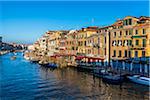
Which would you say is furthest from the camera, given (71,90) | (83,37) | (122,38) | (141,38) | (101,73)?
(83,37)

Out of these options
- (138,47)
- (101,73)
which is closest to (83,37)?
(101,73)

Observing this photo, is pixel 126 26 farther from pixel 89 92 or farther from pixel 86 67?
pixel 89 92

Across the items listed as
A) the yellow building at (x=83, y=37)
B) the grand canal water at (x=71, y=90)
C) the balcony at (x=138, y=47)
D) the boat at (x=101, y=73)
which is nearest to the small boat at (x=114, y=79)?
the grand canal water at (x=71, y=90)

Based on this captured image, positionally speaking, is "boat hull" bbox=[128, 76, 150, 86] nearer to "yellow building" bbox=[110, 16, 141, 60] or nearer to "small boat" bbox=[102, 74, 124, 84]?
"small boat" bbox=[102, 74, 124, 84]

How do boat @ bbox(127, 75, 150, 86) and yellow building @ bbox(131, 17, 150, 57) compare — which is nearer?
boat @ bbox(127, 75, 150, 86)

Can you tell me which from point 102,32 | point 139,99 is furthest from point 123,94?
point 102,32

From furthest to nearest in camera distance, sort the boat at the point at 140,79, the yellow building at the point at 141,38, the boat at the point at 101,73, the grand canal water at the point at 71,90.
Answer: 1. the boat at the point at 101,73
2. the yellow building at the point at 141,38
3. the boat at the point at 140,79
4. the grand canal water at the point at 71,90

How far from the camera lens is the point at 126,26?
47594mm

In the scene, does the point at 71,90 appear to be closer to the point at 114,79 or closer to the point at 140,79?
the point at 114,79

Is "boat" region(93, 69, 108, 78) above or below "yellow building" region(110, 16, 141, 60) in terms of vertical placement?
below

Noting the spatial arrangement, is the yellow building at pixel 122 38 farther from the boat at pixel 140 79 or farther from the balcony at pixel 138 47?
the boat at pixel 140 79

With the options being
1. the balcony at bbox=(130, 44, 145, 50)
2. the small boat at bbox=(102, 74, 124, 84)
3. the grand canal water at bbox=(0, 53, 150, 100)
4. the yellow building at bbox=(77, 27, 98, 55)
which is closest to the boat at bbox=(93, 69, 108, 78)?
the grand canal water at bbox=(0, 53, 150, 100)

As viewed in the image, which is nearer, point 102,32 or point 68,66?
point 102,32

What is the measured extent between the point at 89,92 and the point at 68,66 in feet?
104
